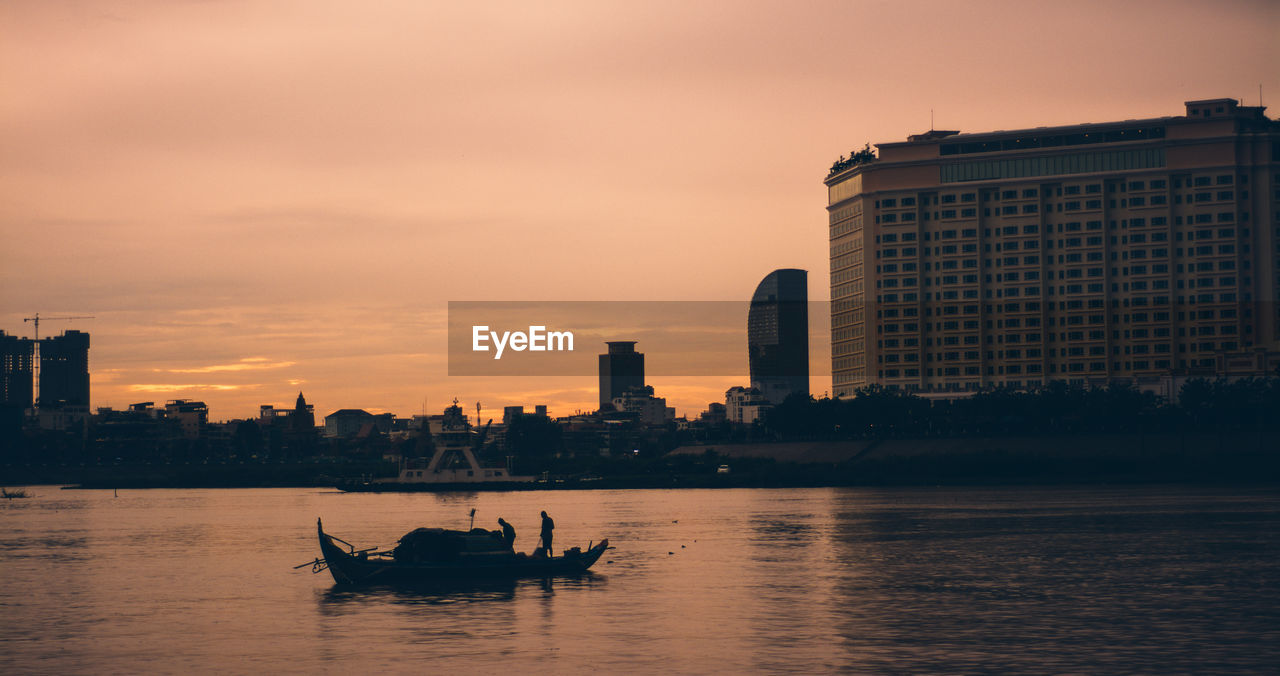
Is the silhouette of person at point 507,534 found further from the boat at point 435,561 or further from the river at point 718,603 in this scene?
the river at point 718,603

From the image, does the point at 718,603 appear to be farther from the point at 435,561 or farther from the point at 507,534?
the point at 435,561

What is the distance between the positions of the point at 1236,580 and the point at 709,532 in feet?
140

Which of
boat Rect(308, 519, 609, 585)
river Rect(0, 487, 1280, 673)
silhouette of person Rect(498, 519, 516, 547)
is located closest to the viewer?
river Rect(0, 487, 1280, 673)

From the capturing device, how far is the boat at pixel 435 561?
2425 inches

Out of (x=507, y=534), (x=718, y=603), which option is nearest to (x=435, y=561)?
(x=507, y=534)

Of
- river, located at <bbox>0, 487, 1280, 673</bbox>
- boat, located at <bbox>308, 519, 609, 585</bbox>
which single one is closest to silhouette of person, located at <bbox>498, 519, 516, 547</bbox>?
boat, located at <bbox>308, 519, 609, 585</bbox>

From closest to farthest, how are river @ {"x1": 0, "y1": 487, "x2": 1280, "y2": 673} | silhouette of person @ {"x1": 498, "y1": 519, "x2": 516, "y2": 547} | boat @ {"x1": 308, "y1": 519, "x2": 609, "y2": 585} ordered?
river @ {"x1": 0, "y1": 487, "x2": 1280, "y2": 673}, boat @ {"x1": 308, "y1": 519, "x2": 609, "y2": 585}, silhouette of person @ {"x1": 498, "y1": 519, "x2": 516, "y2": 547}

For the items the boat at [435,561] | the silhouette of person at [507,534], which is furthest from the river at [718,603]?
the silhouette of person at [507,534]

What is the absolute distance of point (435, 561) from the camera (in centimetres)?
6150

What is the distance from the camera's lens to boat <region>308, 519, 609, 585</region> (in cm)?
6159

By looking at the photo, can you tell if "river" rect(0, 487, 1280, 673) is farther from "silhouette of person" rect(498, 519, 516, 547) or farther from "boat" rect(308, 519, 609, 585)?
"silhouette of person" rect(498, 519, 516, 547)

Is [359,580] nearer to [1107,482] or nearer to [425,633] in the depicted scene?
[425,633]

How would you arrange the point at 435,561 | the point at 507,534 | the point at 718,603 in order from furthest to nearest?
the point at 507,534 < the point at 435,561 < the point at 718,603

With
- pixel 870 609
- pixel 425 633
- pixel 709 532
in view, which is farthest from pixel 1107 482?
pixel 425 633
